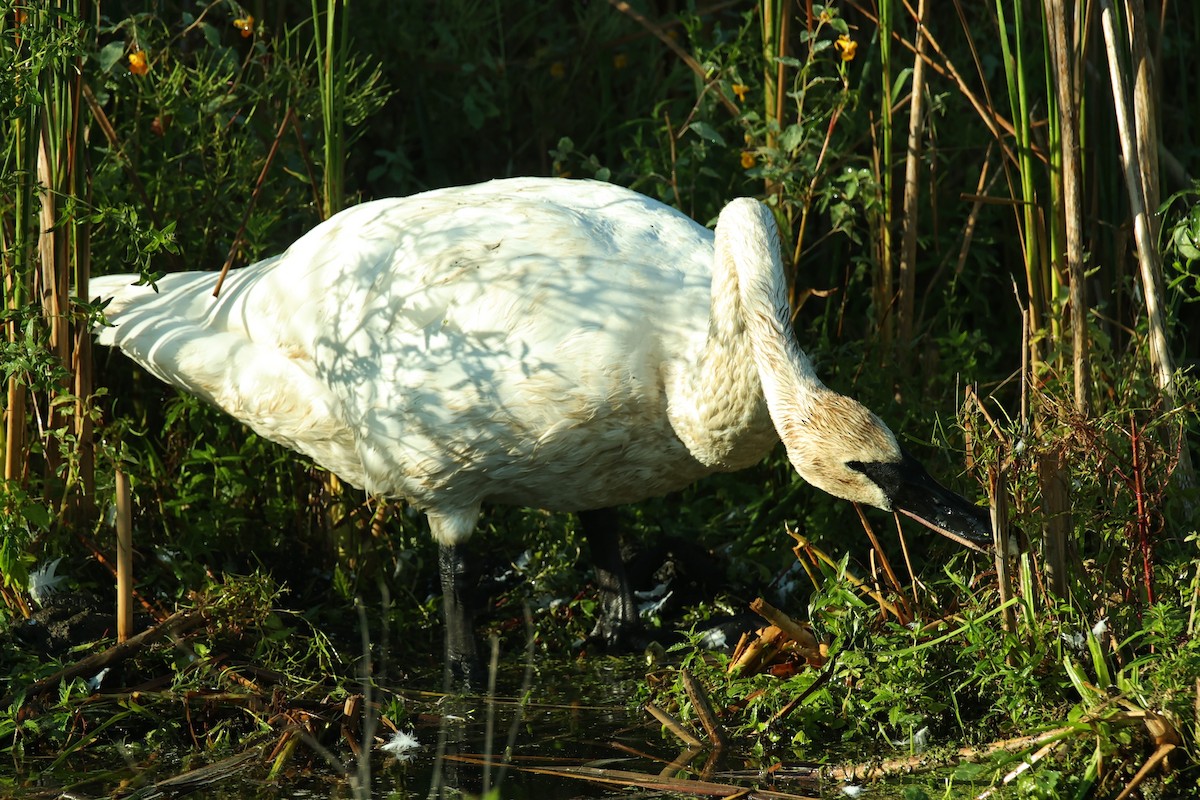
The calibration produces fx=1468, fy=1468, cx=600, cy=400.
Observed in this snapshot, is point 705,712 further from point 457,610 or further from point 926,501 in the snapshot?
point 457,610

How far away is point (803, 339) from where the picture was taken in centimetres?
495

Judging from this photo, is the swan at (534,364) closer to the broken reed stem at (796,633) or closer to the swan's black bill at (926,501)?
the swan's black bill at (926,501)

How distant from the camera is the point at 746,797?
10.2 feet

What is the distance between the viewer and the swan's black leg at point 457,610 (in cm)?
424

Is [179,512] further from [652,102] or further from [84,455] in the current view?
[652,102]

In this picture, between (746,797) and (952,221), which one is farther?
(952,221)

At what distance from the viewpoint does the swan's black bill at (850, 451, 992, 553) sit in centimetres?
358

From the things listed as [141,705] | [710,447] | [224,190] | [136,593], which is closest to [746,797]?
[710,447]

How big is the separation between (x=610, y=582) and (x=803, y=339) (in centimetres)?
110

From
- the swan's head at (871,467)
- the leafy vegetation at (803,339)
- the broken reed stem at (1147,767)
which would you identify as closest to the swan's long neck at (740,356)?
the swan's head at (871,467)

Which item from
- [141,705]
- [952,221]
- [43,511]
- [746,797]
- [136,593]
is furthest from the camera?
[952,221]

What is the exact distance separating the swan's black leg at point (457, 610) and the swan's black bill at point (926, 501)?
1.26m

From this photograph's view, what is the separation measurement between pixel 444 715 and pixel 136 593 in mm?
1074

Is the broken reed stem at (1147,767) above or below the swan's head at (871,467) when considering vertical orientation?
below
